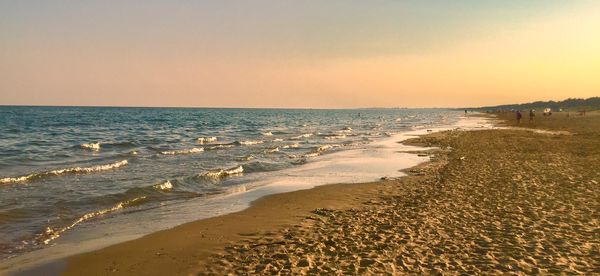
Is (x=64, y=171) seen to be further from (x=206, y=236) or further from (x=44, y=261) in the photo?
(x=206, y=236)

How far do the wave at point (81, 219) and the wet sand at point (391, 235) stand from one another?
1889 mm

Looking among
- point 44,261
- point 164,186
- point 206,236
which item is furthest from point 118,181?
point 44,261

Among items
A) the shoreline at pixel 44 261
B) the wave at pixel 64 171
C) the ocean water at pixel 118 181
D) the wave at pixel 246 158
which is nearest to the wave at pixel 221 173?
the ocean water at pixel 118 181

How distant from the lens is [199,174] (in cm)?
1798

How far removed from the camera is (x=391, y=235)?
8930mm

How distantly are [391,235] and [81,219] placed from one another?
7.86m

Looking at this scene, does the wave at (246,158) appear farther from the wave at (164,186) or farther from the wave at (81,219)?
the wave at (81,219)

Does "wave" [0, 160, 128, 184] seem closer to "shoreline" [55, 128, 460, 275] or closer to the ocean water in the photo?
the ocean water

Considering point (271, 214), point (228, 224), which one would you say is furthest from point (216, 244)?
point (271, 214)

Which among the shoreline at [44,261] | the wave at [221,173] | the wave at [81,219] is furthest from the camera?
the wave at [221,173]

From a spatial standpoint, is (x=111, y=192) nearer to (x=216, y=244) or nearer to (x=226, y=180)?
(x=226, y=180)

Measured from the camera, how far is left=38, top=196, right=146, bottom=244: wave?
9234 millimetres

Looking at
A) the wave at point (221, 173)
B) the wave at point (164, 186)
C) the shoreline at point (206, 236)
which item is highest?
the shoreline at point (206, 236)

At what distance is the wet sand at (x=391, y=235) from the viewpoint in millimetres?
7254
